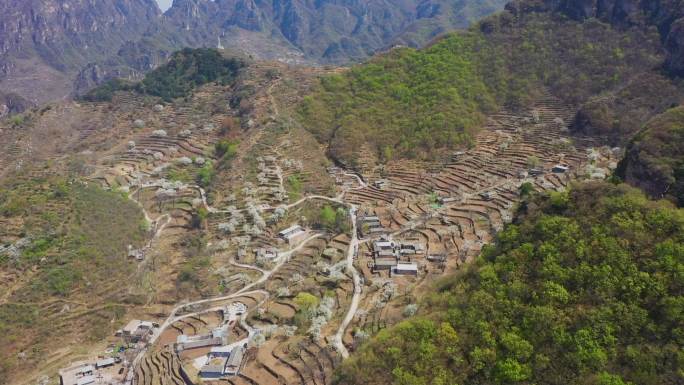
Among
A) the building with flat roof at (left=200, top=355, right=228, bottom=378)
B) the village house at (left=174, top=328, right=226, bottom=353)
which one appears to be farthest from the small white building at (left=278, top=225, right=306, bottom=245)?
the building with flat roof at (left=200, top=355, right=228, bottom=378)

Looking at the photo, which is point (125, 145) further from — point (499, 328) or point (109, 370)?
point (499, 328)

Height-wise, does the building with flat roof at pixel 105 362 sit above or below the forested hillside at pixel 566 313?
below

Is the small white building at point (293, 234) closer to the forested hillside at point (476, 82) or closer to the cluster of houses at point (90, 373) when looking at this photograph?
the forested hillside at point (476, 82)

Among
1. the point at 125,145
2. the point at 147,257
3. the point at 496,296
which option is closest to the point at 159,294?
the point at 147,257

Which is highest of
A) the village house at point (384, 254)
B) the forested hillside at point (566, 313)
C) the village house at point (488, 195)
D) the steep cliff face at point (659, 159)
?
the steep cliff face at point (659, 159)

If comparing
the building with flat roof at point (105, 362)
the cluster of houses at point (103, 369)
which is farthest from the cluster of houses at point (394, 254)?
the building with flat roof at point (105, 362)

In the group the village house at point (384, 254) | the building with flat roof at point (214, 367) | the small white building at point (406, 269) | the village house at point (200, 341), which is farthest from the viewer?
the village house at point (384, 254)
